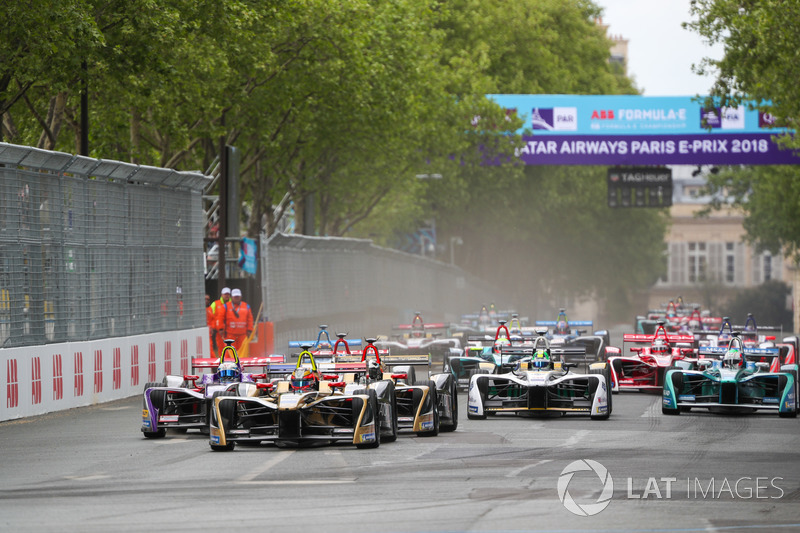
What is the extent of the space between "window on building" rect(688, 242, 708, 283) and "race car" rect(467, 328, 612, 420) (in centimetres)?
11494

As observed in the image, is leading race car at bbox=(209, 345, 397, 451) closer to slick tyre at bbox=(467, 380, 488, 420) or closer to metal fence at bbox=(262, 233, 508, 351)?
slick tyre at bbox=(467, 380, 488, 420)

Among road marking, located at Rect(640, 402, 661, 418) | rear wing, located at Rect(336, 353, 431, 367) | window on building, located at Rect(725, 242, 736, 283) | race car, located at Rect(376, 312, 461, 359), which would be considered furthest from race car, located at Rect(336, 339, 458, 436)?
window on building, located at Rect(725, 242, 736, 283)

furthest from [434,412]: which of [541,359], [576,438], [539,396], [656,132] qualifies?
[656,132]

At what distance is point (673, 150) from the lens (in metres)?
47.5

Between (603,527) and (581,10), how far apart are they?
57133 millimetres

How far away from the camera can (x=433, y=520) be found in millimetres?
10242

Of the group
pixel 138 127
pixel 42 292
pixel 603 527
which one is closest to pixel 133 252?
pixel 42 292

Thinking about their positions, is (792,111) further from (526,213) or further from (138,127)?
(526,213)

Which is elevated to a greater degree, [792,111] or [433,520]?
[792,111]

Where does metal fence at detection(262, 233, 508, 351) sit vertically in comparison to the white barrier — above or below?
above

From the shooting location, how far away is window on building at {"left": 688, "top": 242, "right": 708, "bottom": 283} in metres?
133

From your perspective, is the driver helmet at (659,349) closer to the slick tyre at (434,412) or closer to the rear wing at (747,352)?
the rear wing at (747,352)

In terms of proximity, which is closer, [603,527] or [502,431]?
[603,527]

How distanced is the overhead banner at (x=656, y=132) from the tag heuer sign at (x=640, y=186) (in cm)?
254
